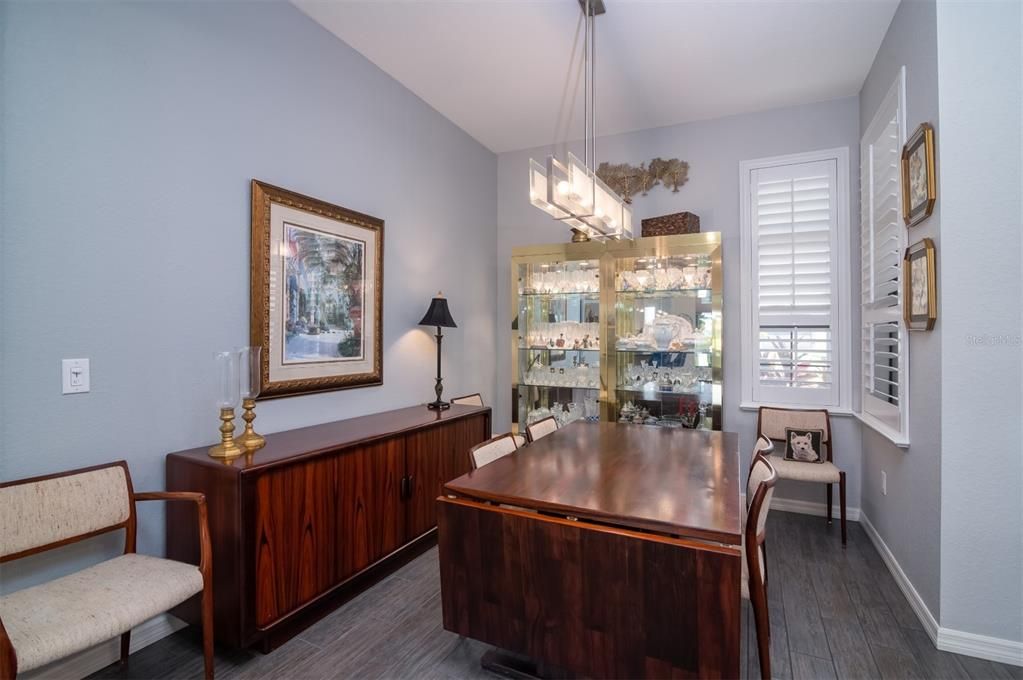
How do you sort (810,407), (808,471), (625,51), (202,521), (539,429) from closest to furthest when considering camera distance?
1. (202,521)
2. (539,429)
3. (625,51)
4. (808,471)
5. (810,407)

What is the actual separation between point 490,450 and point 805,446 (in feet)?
7.84

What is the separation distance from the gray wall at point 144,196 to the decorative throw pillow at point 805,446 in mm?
2991

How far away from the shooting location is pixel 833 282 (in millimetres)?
3557

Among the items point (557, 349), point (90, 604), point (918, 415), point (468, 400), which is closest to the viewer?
point (90, 604)

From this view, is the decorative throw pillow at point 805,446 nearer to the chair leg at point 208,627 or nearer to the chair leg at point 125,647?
the chair leg at point 208,627

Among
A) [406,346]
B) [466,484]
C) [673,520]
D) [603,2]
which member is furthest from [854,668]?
[603,2]

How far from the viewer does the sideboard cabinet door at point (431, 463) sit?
9.23 feet

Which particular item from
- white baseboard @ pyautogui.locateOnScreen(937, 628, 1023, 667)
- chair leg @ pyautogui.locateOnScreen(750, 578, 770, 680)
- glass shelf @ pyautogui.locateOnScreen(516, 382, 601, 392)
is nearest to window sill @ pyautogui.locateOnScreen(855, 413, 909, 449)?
white baseboard @ pyautogui.locateOnScreen(937, 628, 1023, 667)

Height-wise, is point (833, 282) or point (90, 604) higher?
point (833, 282)

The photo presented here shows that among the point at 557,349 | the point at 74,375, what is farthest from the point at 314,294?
the point at 557,349

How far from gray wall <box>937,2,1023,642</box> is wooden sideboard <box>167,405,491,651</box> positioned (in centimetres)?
255

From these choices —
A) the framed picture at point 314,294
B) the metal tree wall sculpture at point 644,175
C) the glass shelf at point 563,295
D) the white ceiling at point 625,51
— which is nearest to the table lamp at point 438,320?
the framed picture at point 314,294

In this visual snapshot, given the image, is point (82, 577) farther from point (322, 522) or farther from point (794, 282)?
point (794, 282)

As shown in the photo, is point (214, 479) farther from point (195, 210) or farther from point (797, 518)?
point (797, 518)
